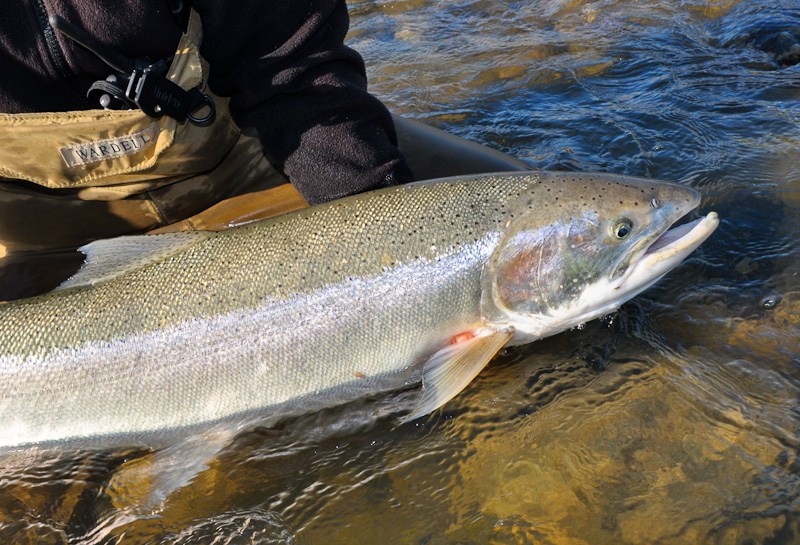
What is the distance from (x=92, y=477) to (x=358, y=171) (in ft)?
5.38

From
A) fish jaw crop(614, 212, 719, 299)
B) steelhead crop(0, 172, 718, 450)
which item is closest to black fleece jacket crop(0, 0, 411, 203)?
steelhead crop(0, 172, 718, 450)

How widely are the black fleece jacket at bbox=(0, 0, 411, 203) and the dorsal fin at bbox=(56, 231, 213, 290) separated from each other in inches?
22.5

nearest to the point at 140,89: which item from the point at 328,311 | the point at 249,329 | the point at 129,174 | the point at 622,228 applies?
the point at 129,174

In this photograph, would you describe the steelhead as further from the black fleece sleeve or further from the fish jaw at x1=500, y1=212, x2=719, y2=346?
the black fleece sleeve

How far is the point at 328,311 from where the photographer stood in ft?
7.84

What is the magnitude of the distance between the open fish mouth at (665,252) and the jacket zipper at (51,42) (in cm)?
226

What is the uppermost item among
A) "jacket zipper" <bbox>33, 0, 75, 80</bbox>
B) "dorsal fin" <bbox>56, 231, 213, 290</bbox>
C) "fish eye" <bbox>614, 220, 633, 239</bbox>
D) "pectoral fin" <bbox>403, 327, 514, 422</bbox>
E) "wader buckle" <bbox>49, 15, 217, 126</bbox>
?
"jacket zipper" <bbox>33, 0, 75, 80</bbox>

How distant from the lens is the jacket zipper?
2320 millimetres

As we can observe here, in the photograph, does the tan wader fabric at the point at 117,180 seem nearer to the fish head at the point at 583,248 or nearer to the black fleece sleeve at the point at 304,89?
the black fleece sleeve at the point at 304,89

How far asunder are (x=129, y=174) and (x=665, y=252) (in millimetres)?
2183

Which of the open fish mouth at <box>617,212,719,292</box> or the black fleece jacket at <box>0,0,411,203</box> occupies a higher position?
the black fleece jacket at <box>0,0,411,203</box>

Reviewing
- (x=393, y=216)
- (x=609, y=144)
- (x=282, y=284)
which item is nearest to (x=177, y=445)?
(x=282, y=284)

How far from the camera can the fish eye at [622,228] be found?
2.38 metres

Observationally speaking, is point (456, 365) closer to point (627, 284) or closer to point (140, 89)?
point (627, 284)
